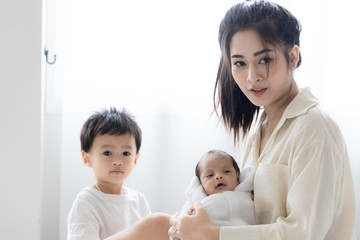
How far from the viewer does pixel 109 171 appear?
155 centimetres

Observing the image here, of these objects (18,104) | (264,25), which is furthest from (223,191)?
(18,104)

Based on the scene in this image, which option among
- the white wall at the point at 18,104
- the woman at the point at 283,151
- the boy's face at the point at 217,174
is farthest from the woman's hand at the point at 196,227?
the white wall at the point at 18,104

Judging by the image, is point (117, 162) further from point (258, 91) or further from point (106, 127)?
point (258, 91)

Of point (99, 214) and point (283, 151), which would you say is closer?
point (283, 151)

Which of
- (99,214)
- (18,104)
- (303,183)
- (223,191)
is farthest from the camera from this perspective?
(18,104)

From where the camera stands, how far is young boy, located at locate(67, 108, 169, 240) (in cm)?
151

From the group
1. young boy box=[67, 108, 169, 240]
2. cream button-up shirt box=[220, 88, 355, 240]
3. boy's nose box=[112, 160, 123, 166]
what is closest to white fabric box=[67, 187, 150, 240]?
young boy box=[67, 108, 169, 240]

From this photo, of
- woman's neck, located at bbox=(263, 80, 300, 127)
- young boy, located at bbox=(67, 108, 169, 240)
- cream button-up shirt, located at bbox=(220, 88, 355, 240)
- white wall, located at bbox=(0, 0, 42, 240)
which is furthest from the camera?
white wall, located at bbox=(0, 0, 42, 240)

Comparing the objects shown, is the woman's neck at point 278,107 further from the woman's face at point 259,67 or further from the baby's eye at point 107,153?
the baby's eye at point 107,153

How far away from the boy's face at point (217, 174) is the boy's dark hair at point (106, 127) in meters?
0.32

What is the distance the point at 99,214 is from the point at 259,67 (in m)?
0.74

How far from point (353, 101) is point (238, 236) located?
1.37 metres

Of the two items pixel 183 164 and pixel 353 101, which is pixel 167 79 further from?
pixel 353 101

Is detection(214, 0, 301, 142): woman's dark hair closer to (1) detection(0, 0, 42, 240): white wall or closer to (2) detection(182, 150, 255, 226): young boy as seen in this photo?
(2) detection(182, 150, 255, 226): young boy
